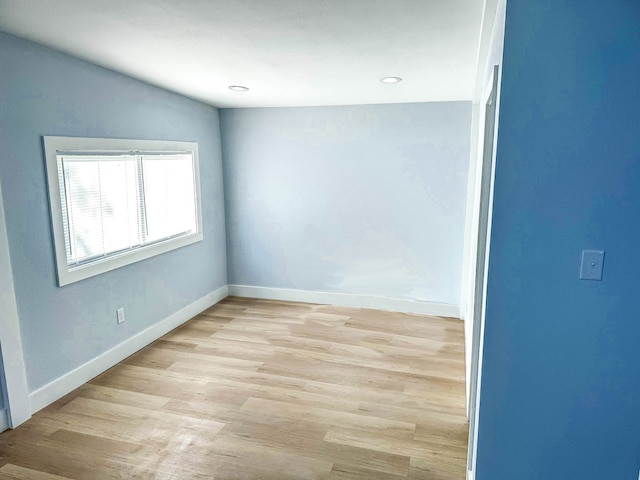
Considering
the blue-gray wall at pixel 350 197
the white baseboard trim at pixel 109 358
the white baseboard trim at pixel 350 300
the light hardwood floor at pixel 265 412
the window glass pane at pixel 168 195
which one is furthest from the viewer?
the white baseboard trim at pixel 350 300

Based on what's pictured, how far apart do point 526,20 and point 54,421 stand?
10.4 ft

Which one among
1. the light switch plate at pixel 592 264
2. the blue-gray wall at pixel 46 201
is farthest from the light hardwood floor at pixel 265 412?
the light switch plate at pixel 592 264

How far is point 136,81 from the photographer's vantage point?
11.2 feet

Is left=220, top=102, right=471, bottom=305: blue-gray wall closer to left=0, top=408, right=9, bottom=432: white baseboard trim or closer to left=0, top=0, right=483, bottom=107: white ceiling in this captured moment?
left=0, top=0, right=483, bottom=107: white ceiling

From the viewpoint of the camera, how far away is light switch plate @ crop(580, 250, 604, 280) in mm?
1534

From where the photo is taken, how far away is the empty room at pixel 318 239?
5.06 feet

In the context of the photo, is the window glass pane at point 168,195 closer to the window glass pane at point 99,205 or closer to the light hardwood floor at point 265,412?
the window glass pane at point 99,205

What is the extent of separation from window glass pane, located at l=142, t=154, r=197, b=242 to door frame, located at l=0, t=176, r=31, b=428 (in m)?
1.30

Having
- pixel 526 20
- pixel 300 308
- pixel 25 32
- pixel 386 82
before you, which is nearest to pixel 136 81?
pixel 25 32

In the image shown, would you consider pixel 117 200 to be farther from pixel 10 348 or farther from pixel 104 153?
pixel 10 348

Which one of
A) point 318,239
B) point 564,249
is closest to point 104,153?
point 318,239

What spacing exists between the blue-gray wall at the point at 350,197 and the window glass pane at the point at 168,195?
64 cm

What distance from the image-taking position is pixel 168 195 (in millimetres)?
3990

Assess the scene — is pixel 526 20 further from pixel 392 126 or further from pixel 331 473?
pixel 392 126
